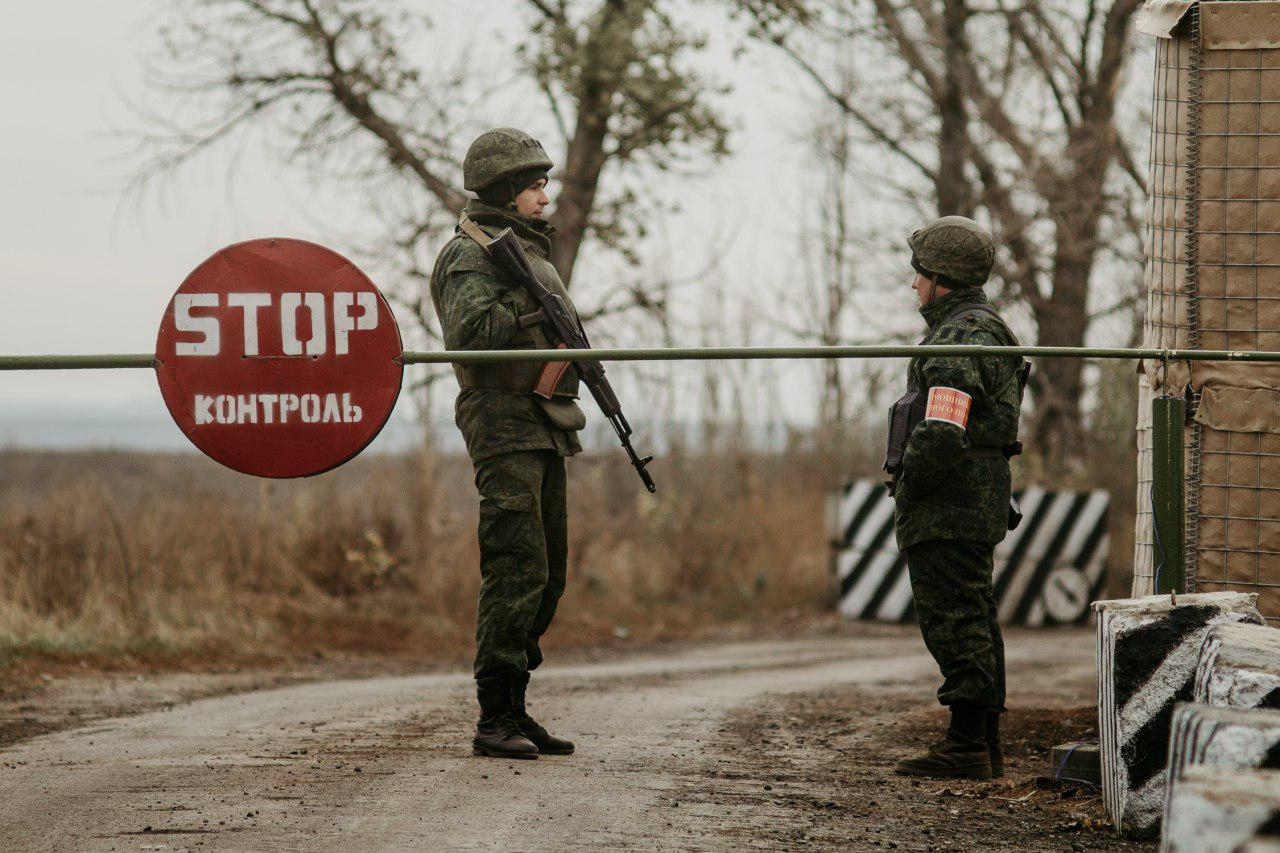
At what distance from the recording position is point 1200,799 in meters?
2.65

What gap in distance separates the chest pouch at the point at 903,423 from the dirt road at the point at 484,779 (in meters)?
1.10

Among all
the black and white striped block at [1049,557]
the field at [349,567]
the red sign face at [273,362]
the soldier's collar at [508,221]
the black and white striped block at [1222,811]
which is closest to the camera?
the black and white striped block at [1222,811]

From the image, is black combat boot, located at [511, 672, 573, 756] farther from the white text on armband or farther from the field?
the field

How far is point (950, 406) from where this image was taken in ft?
15.7

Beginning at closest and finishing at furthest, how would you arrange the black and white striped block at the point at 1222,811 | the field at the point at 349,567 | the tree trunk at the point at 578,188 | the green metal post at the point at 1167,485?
the black and white striped block at the point at 1222,811, the green metal post at the point at 1167,485, the field at the point at 349,567, the tree trunk at the point at 578,188

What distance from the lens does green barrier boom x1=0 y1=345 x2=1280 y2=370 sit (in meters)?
4.02

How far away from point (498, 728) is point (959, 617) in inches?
65.5

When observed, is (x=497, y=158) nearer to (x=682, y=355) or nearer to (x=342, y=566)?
(x=682, y=355)

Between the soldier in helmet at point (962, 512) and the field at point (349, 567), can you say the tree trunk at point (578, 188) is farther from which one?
the soldier in helmet at point (962, 512)

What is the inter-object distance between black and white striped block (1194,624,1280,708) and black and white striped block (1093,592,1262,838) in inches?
6.3

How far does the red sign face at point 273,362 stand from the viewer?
13.9 feet

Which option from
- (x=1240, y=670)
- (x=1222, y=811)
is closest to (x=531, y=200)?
(x=1240, y=670)

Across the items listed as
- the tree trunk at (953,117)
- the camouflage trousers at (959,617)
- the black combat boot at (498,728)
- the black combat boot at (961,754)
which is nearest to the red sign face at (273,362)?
the black combat boot at (498,728)

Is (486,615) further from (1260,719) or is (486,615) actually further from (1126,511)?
(1126,511)
